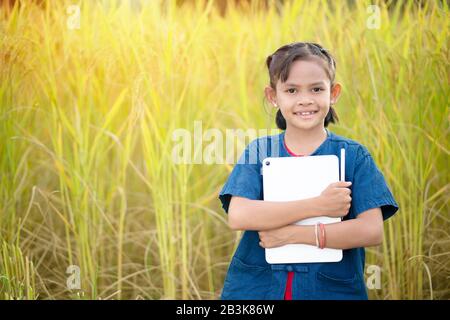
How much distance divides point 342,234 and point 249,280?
28cm

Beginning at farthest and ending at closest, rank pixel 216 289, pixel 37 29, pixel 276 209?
pixel 216 289 < pixel 37 29 < pixel 276 209

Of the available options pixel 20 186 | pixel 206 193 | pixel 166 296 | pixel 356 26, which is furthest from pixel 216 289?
pixel 356 26

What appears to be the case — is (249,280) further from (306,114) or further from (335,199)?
(306,114)

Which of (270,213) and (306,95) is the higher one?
(306,95)

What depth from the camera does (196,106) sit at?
2.36m

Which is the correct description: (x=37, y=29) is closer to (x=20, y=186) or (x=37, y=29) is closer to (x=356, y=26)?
(x=20, y=186)

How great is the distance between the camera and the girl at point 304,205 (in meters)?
1.65

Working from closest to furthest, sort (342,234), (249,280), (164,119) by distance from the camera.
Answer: (342,234) → (249,280) → (164,119)

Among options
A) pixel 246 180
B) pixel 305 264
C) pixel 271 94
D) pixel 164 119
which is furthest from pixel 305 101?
pixel 164 119

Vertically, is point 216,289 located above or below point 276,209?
below

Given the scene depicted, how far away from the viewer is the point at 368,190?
168cm

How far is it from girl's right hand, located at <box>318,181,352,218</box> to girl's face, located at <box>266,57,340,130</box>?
162 mm

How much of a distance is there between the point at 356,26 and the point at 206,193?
783 millimetres

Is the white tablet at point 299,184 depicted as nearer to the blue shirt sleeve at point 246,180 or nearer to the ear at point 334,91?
the blue shirt sleeve at point 246,180
